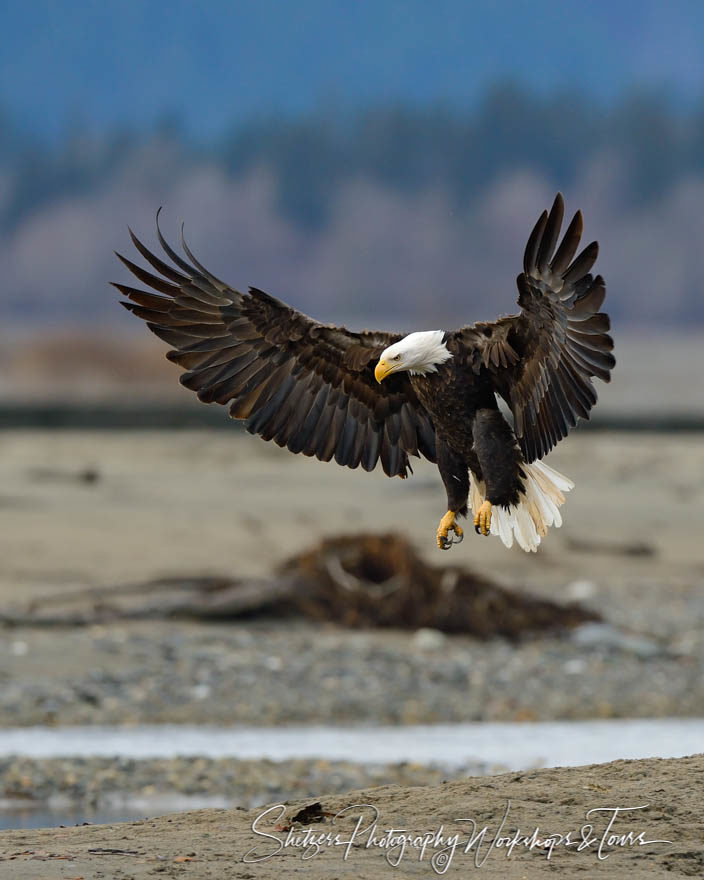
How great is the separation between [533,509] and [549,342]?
2.84 ft

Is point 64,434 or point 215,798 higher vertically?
point 64,434

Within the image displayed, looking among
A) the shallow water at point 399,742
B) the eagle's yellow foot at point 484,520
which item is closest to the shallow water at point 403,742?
the shallow water at point 399,742

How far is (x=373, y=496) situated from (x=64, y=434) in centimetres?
733

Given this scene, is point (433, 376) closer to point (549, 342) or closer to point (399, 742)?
point (549, 342)

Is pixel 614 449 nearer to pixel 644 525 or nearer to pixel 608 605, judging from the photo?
pixel 644 525

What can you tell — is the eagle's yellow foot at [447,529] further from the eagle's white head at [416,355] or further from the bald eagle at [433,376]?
the eagle's white head at [416,355]

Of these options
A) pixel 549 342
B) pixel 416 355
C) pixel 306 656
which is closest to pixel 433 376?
pixel 416 355

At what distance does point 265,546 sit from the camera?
15.8 m

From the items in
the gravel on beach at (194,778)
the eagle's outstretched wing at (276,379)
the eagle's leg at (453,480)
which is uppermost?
the eagle's outstretched wing at (276,379)

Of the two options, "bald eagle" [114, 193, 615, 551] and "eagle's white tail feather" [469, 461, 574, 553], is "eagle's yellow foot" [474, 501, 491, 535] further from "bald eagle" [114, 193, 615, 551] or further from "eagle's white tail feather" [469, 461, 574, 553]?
"eagle's white tail feather" [469, 461, 574, 553]

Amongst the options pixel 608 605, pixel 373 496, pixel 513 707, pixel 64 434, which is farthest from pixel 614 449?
pixel 513 707

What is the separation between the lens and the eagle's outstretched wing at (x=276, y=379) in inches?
266

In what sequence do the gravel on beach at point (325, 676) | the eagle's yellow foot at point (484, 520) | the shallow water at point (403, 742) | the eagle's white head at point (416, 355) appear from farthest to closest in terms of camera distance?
the gravel on beach at point (325, 676) → the shallow water at point (403, 742) → the eagle's yellow foot at point (484, 520) → the eagle's white head at point (416, 355)

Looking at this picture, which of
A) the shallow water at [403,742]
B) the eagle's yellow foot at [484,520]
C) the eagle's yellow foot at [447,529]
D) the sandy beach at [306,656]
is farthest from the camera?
the shallow water at [403,742]
